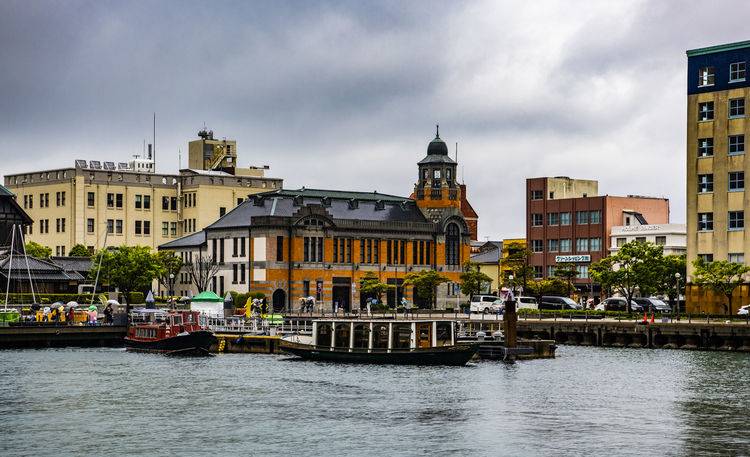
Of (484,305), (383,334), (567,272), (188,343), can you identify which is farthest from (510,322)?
(567,272)

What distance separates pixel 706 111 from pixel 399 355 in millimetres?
48372

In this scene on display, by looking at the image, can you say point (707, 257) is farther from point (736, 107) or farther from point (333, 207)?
point (333, 207)

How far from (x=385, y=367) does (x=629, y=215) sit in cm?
10215

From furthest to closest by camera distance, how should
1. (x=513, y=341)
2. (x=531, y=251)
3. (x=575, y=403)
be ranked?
(x=531, y=251)
(x=513, y=341)
(x=575, y=403)

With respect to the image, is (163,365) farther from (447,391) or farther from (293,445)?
(293,445)

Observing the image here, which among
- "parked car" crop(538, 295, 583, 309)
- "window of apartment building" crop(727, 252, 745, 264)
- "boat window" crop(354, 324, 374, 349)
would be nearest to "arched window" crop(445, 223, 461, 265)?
"parked car" crop(538, 295, 583, 309)

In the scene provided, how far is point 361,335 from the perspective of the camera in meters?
103

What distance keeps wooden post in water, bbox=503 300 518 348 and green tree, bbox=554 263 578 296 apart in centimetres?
6633

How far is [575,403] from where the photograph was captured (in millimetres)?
76375

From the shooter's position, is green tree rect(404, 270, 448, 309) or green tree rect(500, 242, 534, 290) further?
green tree rect(404, 270, 448, 309)

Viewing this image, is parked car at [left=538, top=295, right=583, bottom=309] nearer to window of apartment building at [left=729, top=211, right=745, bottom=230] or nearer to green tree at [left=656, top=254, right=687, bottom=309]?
green tree at [left=656, top=254, right=687, bottom=309]

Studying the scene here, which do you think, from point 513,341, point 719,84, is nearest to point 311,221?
point 719,84

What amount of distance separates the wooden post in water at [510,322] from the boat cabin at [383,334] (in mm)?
4203

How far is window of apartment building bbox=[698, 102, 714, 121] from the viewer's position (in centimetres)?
13275
